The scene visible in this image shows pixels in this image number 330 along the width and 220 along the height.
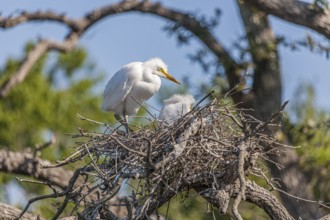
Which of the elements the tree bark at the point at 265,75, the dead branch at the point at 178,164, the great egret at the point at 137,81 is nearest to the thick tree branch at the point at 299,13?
the tree bark at the point at 265,75

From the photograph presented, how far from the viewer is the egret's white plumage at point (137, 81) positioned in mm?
8297

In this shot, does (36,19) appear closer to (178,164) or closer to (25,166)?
(25,166)

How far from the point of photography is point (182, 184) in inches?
245

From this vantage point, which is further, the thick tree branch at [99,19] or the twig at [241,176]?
the thick tree branch at [99,19]

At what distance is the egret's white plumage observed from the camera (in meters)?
8.30

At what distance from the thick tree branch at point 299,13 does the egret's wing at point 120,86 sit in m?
1.77

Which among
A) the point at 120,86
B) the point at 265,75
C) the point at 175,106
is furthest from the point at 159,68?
the point at 265,75

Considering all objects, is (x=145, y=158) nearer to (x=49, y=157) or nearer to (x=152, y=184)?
(x=152, y=184)

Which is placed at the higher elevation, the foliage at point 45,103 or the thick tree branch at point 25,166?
the thick tree branch at point 25,166

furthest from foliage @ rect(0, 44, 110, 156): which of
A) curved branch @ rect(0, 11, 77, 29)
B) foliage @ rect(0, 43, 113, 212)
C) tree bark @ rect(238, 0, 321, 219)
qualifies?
curved branch @ rect(0, 11, 77, 29)

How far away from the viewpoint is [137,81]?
829 centimetres

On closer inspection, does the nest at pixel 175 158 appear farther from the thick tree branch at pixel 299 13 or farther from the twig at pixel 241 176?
the thick tree branch at pixel 299 13

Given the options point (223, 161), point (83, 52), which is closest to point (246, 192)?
point (223, 161)

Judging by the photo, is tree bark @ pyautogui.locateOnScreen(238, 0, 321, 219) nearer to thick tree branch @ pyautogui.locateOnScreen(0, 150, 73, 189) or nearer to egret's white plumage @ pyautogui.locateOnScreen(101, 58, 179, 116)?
thick tree branch @ pyautogui.locateOnScreen(0, 150, 73, 189)
